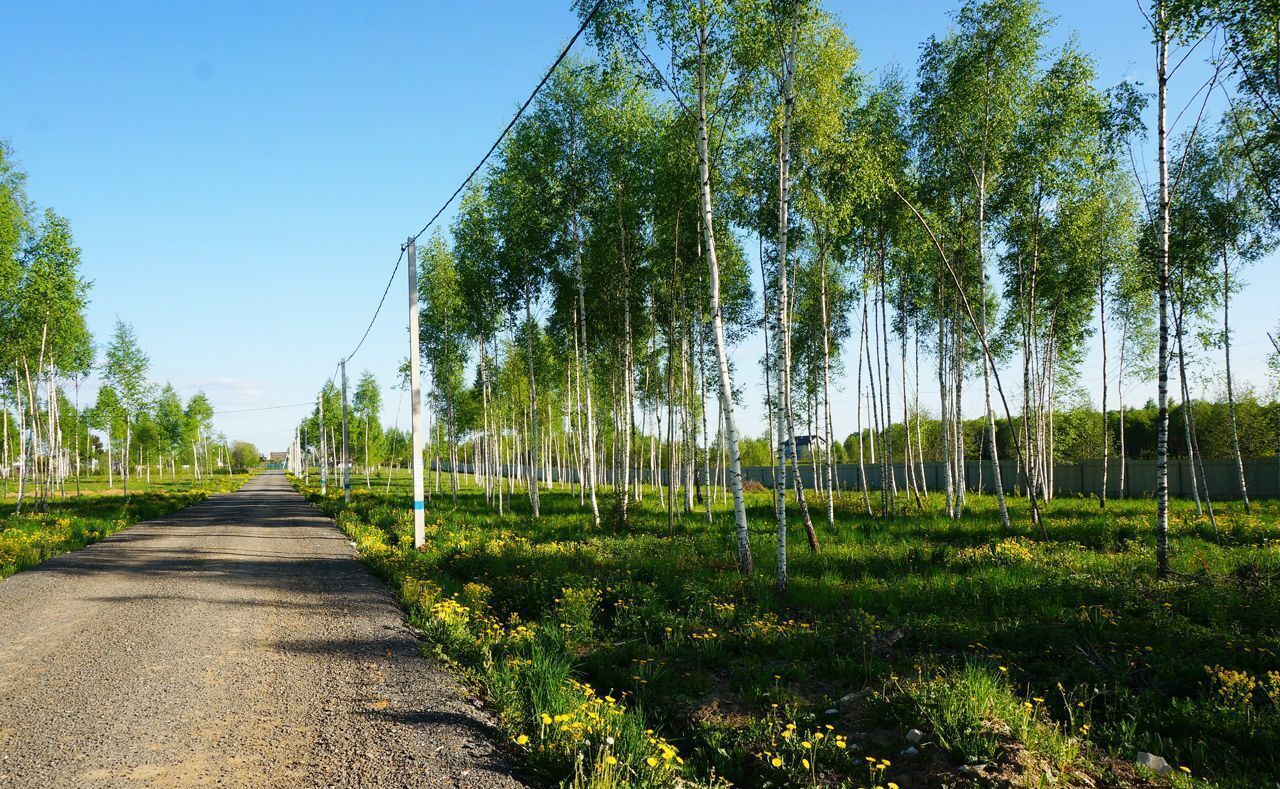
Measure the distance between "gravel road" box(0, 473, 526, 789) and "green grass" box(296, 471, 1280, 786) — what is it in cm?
59

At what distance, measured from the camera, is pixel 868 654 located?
7.41 m

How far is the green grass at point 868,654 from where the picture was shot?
5164mm

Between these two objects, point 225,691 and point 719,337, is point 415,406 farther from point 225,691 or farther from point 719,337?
point 225,691

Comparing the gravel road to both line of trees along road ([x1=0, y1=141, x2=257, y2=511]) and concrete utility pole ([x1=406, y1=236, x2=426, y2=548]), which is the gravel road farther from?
line of trees along road ([x1=0, y1=141, x2=257, y2=511])

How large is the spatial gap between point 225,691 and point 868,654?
6572mm

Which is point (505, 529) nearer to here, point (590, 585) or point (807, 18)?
point (590, 585)

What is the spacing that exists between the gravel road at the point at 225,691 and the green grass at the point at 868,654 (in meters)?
0.59

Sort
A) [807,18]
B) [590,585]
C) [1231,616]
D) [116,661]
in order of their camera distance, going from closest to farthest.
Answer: [116,661] < [1231,616] < [590,585] < [807,18]

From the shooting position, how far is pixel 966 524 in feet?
57.7

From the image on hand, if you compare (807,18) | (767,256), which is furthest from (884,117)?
(807,18)

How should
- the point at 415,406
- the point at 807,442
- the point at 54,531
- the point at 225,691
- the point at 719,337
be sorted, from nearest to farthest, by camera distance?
1. the point at 225,691
2. the point at 719,337
3. the point at 415,406
4. the point at 54,531
5. the point at 807,442

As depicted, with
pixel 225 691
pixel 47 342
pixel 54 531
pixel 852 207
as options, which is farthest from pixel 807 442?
pixel 47 342

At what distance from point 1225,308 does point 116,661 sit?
26571mm

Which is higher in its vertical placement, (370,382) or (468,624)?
(370,382)
